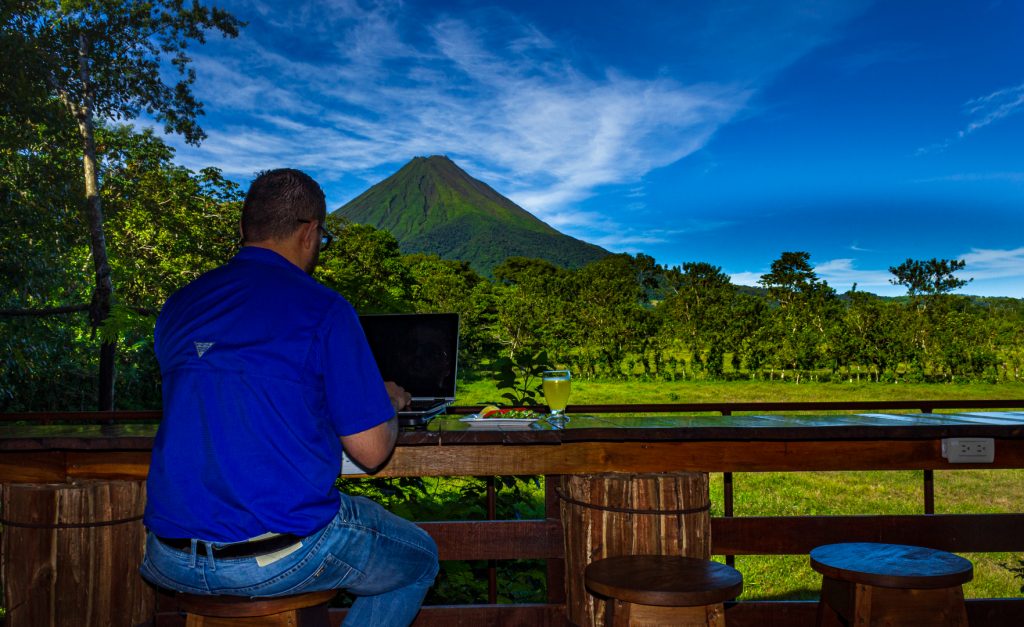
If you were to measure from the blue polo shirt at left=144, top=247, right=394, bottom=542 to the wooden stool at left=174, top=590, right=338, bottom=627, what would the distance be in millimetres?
143

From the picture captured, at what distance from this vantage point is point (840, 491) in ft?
29.1

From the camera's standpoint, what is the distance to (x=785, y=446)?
224 centimetres

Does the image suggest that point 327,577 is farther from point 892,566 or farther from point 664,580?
point 892,566

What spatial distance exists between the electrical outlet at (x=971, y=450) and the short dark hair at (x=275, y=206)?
6.40ft

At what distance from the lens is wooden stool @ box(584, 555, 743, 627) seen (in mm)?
1606

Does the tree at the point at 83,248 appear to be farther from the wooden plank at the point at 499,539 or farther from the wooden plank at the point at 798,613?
the wooden plank at the point at 798,613

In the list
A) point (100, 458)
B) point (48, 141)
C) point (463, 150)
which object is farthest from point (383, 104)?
point (100, 458)

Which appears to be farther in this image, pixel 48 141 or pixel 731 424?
pixel 48 141

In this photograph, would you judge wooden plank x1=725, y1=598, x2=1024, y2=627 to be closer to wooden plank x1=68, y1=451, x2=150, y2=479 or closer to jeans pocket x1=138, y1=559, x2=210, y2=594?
jeans pocket x1=138, y1=559, x2=210, y2=594

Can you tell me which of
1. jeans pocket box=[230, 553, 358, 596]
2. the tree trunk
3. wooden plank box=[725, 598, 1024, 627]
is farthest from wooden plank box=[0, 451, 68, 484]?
the tree trunk

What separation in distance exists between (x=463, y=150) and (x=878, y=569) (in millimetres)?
77044

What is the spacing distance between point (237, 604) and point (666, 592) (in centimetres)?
87

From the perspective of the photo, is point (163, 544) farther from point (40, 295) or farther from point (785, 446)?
point (40, 295)

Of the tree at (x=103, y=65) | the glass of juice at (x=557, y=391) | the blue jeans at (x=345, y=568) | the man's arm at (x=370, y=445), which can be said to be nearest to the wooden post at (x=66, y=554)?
the blue jeans at (x=345, y=568)
